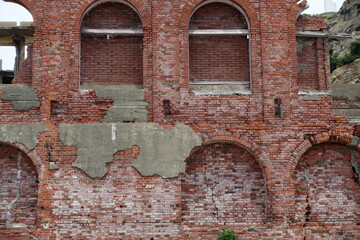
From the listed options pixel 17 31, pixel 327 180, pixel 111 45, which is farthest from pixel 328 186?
pixel 17 31

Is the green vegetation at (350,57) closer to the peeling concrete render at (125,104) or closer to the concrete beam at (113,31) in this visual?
the concrete beam at (113,31)

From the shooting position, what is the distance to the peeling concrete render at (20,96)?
344 inches

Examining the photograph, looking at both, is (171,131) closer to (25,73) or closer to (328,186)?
(25,73)

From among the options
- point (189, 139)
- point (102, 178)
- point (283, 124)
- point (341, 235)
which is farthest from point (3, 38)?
point (341, 235)

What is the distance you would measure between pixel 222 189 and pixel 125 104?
10.4ft

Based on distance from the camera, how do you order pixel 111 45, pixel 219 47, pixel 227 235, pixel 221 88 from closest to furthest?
pixel 227 235 < pixel 221 88 < pixel 111 45 < pixel 219 47

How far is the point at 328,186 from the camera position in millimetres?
9086

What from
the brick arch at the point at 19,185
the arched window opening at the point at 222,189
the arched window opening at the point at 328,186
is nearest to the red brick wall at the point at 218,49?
the arched window opening at the point at 222,189

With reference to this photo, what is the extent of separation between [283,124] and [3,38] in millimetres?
7868

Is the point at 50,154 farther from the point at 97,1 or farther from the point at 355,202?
the point at 355,202

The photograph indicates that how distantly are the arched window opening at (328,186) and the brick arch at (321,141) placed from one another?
24 cm

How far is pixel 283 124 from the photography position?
352 inches

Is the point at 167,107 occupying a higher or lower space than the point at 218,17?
lower

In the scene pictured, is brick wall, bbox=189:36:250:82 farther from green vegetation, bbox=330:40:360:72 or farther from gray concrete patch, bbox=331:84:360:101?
green vegetation, bbox=330:40:360:72
